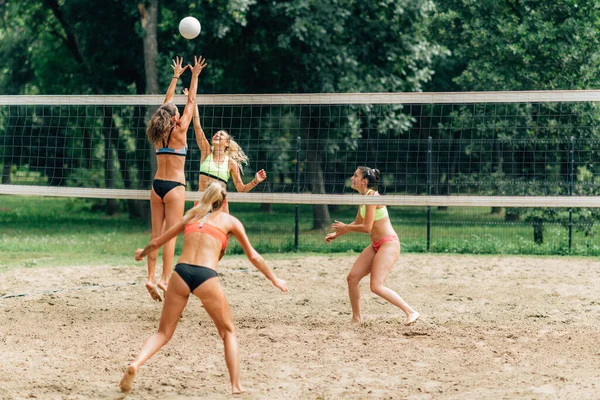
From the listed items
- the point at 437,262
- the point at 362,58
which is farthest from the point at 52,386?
the point at 362,58

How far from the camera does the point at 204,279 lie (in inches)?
208

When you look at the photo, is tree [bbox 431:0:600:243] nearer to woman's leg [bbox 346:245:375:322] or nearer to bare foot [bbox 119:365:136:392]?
woman's leg [bbox 346:245:375:322]

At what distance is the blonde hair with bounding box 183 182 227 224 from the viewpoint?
211 inches

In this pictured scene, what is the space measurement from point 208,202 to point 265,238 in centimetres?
1011

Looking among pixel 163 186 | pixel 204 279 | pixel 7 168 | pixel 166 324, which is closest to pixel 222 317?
pixel 204 279

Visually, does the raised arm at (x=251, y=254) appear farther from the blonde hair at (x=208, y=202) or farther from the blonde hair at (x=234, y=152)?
the blonde hair at (x=234, y=152)

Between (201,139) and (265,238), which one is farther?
(265,238)

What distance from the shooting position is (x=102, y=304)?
8.66 metres

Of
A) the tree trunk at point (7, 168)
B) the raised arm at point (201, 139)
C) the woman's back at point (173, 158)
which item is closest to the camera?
the woman's back at point (173, 158)

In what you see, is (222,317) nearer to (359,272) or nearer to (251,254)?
(251,254)

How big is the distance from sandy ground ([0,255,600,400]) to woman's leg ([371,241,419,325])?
8.4 inches

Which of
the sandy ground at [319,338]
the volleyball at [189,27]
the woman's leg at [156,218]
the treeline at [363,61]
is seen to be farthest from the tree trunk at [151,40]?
the woman's leg at [156,218]

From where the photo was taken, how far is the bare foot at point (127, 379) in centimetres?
526

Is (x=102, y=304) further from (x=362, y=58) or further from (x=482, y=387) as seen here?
(x=362, y=58)
